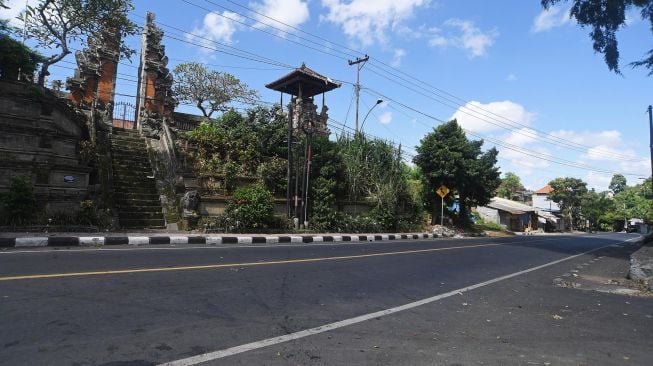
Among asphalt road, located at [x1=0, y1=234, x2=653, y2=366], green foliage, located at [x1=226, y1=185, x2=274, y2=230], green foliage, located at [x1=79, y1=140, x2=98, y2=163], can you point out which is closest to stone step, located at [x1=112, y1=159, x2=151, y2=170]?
green foliage, located at [x1=79, y1=140, x2=98, y2=163]

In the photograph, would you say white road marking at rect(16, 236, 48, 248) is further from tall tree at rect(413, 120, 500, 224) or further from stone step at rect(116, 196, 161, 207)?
tall tree at rect(413, 120, 500, 224)

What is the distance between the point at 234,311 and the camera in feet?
16.7

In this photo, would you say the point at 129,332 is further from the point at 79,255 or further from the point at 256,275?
the point at 79,255

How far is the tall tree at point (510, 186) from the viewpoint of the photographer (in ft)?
236

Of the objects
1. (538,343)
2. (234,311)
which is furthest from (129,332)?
(538,343)

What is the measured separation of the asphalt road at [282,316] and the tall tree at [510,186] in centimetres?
6760

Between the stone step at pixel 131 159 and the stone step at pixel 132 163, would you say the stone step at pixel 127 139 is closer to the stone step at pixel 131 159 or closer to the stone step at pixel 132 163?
the stone step at pixel 131 159

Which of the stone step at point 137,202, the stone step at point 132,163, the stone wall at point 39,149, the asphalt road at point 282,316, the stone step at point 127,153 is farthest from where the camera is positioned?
the stone step at point 127,153

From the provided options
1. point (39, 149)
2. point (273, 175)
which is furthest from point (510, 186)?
point (39, 149)

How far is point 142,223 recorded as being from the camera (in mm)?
14555

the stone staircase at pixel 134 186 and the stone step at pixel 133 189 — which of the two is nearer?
the stone staircase at pixel 134 186

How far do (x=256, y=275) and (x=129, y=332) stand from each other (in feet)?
10.8

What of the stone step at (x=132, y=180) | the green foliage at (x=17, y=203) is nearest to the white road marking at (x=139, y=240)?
the green foliage at (x=17, y=203)

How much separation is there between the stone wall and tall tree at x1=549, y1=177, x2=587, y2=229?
6264 centimetres
